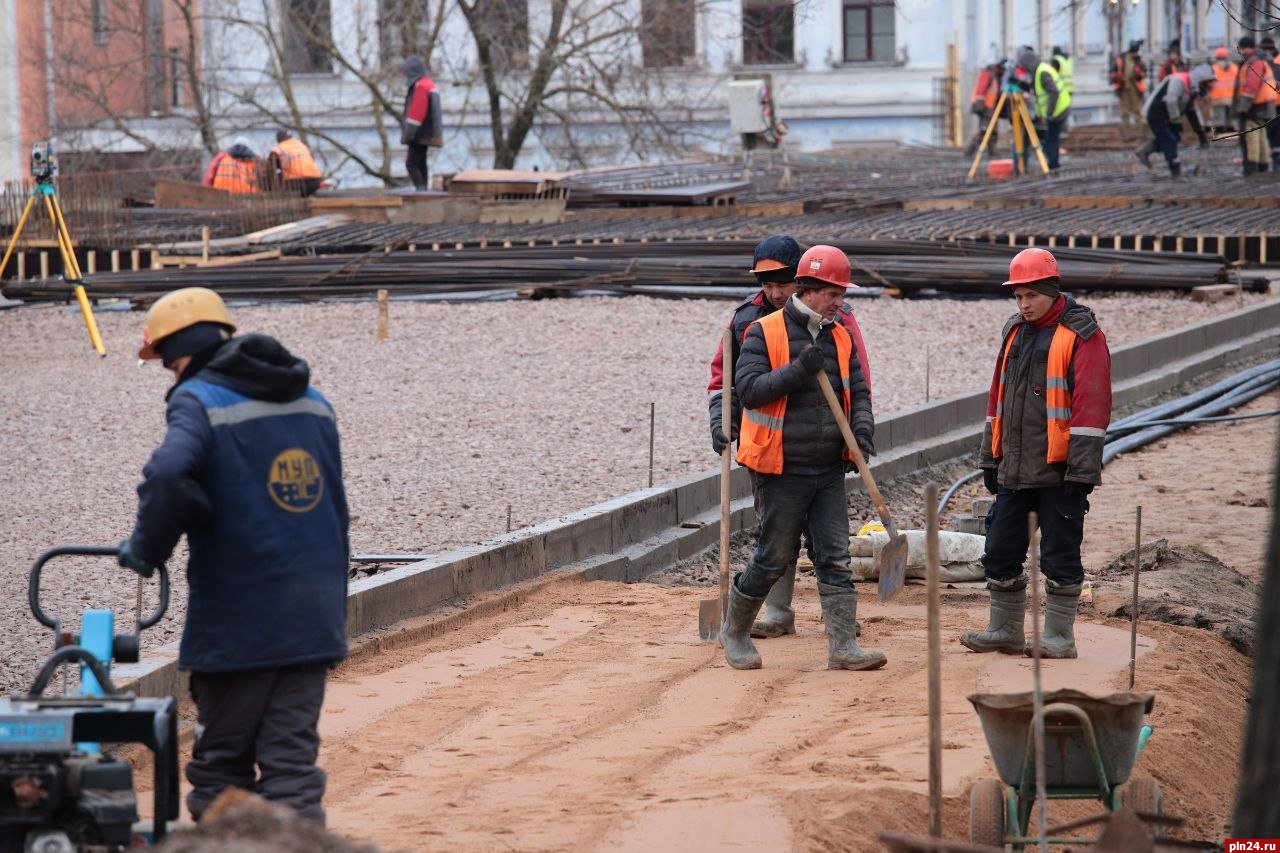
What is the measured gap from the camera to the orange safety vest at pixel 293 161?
28703 millimetres

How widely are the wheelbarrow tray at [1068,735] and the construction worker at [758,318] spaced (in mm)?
2759

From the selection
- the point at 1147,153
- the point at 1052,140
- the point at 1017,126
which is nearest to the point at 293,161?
the point at 1017,126

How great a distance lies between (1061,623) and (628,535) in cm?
313

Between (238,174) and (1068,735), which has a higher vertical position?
(238,174)

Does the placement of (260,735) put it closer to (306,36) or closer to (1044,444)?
(1044,444)

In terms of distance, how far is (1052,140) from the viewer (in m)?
32.4

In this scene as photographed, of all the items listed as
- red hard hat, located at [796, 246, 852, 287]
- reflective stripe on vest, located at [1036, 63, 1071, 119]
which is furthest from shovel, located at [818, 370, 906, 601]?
reflective stripe on vest, located at [1036, 63, 1071, 119]

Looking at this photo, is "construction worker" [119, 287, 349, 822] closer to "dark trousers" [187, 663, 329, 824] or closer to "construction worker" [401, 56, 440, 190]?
"dark trousers" [187, 663, 329, 824]

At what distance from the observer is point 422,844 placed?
5.34 meters

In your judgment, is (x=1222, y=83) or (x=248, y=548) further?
(x=1222, y=83)

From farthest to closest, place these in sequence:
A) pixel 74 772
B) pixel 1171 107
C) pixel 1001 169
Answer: pixel 1001 169
pixel 1171 107
pixel 74 772

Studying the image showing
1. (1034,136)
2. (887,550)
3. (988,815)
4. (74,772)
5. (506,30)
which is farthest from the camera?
(506,30)

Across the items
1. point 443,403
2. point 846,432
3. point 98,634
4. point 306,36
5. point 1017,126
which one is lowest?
point 443,403

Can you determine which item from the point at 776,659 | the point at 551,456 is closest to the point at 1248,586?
the point at 776,659
